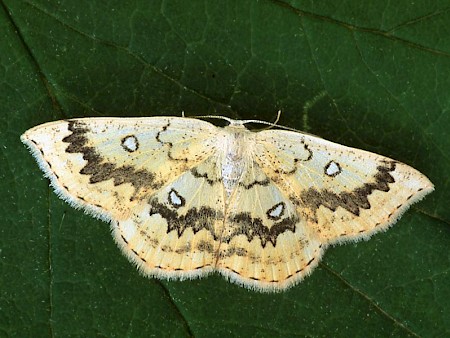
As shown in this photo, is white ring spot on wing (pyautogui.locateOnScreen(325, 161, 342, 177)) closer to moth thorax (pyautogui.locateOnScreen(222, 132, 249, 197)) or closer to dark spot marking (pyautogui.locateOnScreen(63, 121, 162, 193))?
moth thorax (pyautogui.locateOnScreen(222, 132, 249, 197))

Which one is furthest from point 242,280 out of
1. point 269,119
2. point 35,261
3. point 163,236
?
point 35,261

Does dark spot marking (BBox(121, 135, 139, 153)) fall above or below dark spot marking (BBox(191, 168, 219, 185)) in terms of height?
above

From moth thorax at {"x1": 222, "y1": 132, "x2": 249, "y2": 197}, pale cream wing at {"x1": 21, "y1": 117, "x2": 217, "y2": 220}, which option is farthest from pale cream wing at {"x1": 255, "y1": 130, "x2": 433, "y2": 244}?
pale cream wing at {"x1": 21, "y1": 117, "x2": 217, "y2": 220}

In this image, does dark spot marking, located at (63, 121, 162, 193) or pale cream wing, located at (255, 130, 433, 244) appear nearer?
dark spot marking, located at (63, 121, 162, 193)

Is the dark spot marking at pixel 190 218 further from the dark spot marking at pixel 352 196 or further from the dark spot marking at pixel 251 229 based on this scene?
the dark spot marking at pixel 352 196

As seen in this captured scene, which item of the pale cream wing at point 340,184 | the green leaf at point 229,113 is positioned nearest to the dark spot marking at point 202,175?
the pale cream wing at point 340,184

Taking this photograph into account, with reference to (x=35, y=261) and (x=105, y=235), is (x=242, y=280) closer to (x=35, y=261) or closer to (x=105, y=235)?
(x=105, y=235)

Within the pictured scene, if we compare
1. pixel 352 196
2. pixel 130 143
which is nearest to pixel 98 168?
pixel 130 143
